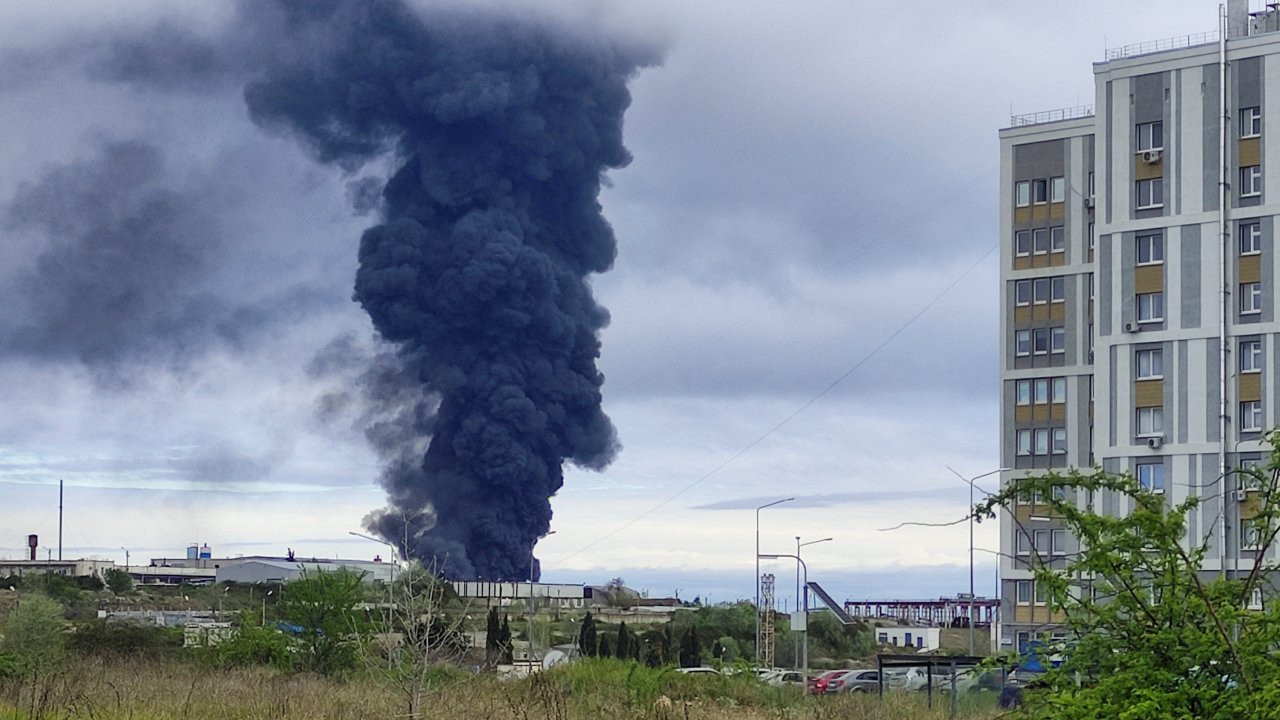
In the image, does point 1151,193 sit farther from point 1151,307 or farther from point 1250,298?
point 1250,298

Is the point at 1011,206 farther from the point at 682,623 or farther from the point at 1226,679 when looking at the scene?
the point at 1226,679

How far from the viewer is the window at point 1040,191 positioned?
7200 cm

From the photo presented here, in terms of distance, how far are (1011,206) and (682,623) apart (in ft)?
103

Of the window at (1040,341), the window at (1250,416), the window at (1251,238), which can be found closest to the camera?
the window at (1250,416)

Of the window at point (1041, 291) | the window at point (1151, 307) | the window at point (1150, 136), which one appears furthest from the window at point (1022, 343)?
the window at point (1150, 136)

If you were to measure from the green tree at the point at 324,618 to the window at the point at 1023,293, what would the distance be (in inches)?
1534

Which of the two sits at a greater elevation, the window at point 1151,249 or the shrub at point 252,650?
the window at point 1151,249

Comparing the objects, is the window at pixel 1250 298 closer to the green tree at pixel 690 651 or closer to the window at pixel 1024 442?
the window at pixel 1024 442

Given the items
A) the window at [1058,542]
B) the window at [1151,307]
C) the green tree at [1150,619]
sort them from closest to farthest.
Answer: the green tree at [1150,619] → the window at [1151,307] → the window at [1058,542]

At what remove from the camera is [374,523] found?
10631 centimetres

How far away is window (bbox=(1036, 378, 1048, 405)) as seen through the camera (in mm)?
72688

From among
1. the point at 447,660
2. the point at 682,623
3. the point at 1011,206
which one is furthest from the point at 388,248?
the point at 447,660

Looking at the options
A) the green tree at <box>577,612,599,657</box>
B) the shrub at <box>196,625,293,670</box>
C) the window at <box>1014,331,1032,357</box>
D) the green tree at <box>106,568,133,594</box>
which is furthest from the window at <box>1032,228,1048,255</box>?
the green tree at <box>106,568,133,594</box>

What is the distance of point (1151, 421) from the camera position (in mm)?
59125
